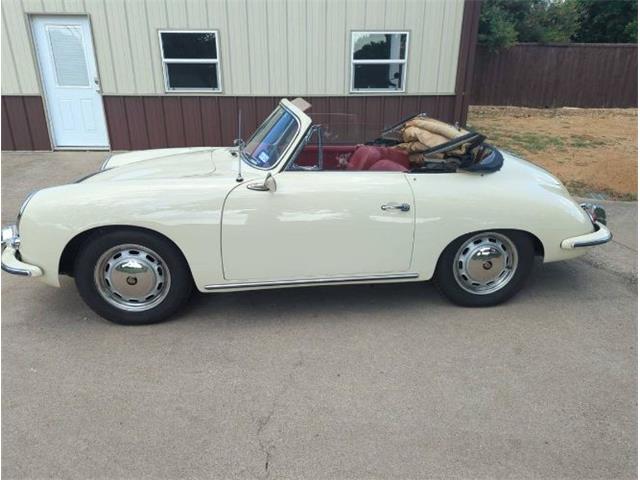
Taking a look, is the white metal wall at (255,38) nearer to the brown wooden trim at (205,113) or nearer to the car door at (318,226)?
the brown wooden trim at (205,113)

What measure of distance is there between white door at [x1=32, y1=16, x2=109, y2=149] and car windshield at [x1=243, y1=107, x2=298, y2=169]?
6226 mm

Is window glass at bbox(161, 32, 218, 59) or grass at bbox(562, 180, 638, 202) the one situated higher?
window glass at bbox(161, 32, 218, 59)

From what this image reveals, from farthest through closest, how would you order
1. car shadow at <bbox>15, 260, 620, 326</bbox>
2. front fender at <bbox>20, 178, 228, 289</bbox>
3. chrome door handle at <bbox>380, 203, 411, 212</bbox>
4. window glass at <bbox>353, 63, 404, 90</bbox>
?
window glass at <bbox>353, 63, 404, 90</bbox>
car shadow at <bbox>15, 260, 620, 326</bbox>
chrome door handle at <bbox>380, 203, 411, 212</bbox>
front fender at <bbox>20, 178, 228, 289</bbox>

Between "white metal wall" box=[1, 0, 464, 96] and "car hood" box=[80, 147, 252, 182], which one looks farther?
"white metal wall" box=[1, 0, 464, 96]

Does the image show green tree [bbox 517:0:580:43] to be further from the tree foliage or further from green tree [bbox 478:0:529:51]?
green tree [bbox 478:0:529:51]

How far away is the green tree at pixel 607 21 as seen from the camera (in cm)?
2425

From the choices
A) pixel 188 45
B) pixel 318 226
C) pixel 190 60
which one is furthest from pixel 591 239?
pixel 188 45

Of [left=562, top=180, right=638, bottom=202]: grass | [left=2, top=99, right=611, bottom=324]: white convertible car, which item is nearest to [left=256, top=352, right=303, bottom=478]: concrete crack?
[left=2, top=99, right=611, bottom=324]: white convertible car

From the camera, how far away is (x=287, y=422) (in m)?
2.64

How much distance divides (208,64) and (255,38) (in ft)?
3.18

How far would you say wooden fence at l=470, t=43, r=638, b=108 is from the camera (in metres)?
17.7

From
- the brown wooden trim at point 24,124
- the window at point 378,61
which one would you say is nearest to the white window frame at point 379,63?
the window at point 378,61

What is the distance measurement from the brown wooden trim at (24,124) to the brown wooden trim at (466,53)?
765 centimetres

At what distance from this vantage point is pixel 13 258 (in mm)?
3389
